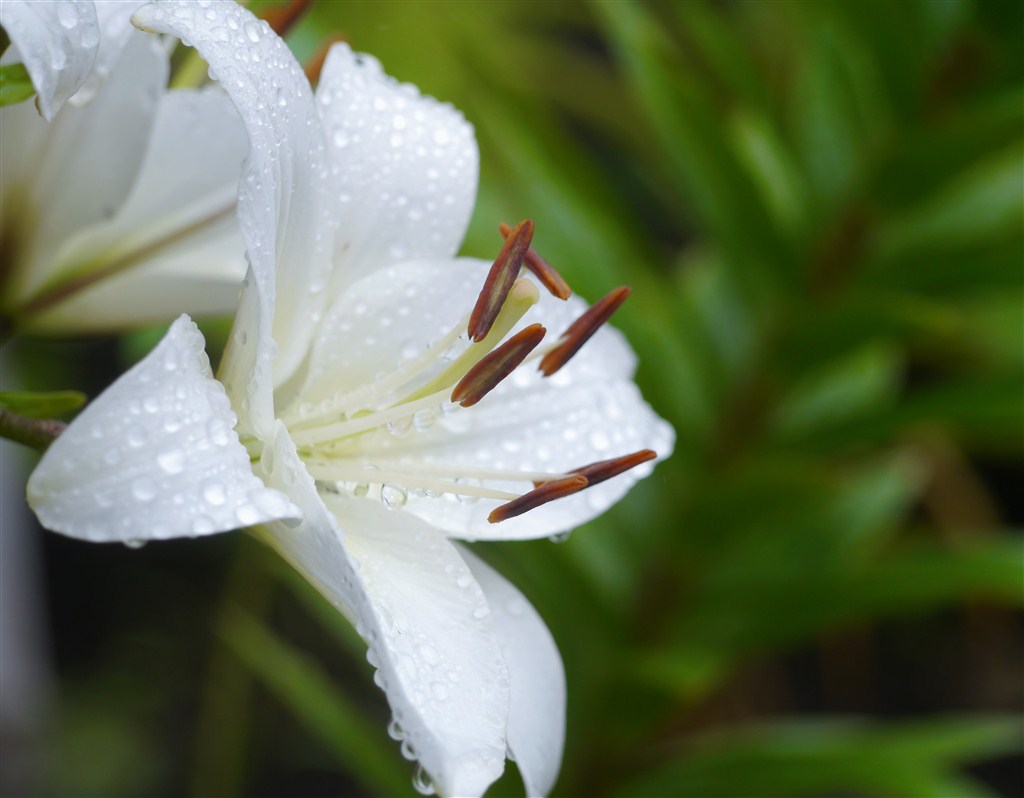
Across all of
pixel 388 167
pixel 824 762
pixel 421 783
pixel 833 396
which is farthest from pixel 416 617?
pixel 833 396

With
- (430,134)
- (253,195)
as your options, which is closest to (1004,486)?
(430,134)

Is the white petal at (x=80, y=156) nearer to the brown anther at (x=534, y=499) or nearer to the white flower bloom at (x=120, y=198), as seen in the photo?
the white flower bloom at (x=120, y=198)

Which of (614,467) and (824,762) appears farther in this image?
(824,762)

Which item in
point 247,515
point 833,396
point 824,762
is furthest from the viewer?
point 833,396

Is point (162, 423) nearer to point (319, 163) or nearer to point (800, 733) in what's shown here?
point (319, 163)

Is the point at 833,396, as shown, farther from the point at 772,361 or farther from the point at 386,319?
the point at 386,319

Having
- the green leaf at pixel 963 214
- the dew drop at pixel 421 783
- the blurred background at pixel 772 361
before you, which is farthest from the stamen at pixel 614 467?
the green leaf at pixel 963 214
